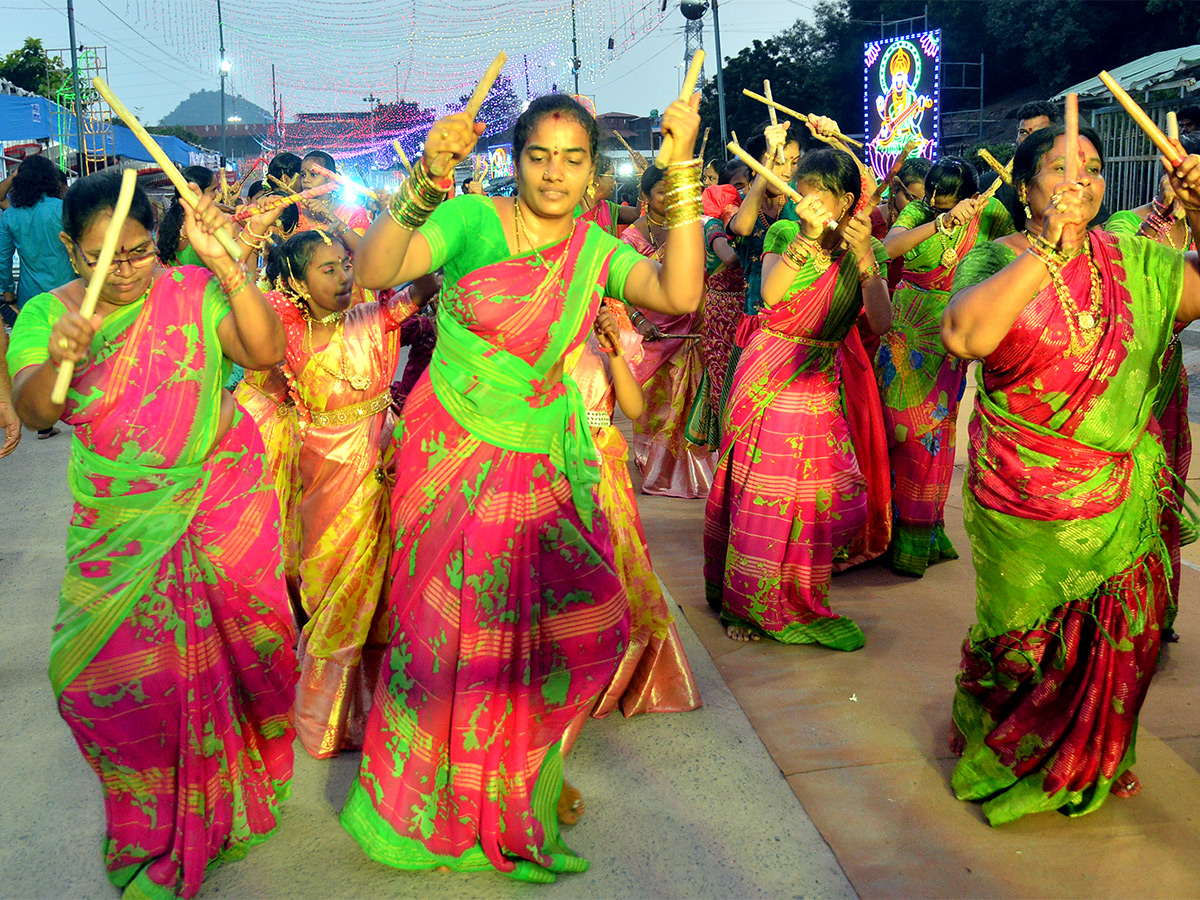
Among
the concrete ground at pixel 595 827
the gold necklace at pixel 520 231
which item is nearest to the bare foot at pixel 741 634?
the concrete ground at pixel 595 827

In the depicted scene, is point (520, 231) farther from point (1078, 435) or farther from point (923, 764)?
point (923, 764)

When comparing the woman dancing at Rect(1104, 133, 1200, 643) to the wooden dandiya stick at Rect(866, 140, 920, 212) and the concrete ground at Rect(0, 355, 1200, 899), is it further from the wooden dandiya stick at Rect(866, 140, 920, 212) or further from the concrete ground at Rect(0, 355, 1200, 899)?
the wooden dandiya stick at Rect(866, 140, 920, 212)

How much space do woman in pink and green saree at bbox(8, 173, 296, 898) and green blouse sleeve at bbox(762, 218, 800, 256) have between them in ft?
7.04

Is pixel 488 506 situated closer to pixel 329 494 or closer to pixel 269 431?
pixel 329 494

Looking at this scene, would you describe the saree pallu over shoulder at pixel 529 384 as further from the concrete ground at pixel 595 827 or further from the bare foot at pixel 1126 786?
the bare foot at pixel 1126 786

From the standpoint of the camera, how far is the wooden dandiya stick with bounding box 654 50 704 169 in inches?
94.3

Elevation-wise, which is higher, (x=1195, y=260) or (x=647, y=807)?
(x=1195, y=260)

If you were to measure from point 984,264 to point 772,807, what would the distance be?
1.64m

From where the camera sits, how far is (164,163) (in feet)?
7.71

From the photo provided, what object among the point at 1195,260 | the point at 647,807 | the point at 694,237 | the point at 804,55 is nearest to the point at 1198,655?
the point at 1195,260

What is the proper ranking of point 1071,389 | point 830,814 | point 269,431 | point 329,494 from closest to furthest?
point 1071,389, point 830,814, point 329,494, point 269,431

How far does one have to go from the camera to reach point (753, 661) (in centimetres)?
420

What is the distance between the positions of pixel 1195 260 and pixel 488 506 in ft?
6.42

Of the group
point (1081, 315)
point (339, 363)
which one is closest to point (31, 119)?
point (339, 363)
